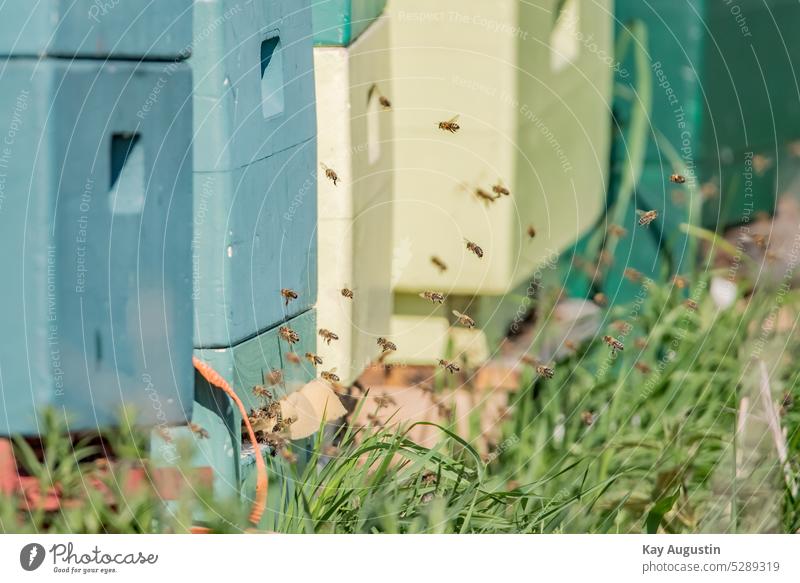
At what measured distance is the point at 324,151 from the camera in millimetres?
2043

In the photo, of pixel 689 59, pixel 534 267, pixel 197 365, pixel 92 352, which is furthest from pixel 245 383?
pixel 689 59

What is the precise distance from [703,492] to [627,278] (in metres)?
0.53

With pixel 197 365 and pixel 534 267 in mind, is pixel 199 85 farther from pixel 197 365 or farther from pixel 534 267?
pixel 534 267

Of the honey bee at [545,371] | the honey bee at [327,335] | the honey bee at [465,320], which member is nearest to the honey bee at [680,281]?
the honey bee at [545,371]

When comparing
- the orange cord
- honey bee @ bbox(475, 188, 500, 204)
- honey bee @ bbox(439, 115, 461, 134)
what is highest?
honey bee @ bbox(439, 115, 461, 134)

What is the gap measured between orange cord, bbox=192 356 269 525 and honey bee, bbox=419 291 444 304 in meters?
0.46

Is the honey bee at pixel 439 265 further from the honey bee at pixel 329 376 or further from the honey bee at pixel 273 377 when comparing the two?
the honey bee at pixel 273 377

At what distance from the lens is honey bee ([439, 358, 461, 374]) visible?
85.7 inches

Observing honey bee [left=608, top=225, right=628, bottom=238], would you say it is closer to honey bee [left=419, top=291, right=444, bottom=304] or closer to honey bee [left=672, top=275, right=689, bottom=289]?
honey bee [left=672, top=275, right=689, bottom=289]

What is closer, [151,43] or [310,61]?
[151,43]

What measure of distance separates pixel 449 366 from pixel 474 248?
23cm

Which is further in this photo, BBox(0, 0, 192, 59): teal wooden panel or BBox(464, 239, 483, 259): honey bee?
BBox(464, 239, 483, 259): honey bee

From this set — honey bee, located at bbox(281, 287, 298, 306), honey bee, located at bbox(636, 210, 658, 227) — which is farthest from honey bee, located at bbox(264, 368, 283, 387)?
honey bee, located at bbox(636, 210, 658, 227)
